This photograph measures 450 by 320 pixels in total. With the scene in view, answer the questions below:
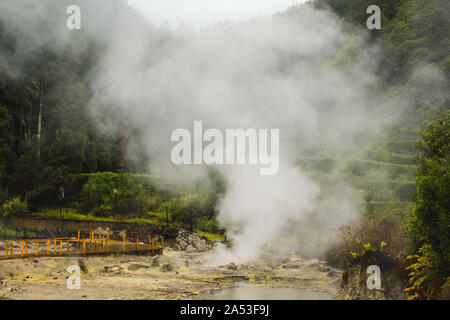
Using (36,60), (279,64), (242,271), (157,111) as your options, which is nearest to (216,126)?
(157,111)

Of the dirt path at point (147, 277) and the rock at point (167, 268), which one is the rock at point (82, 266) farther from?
the rock at point (167, 268)

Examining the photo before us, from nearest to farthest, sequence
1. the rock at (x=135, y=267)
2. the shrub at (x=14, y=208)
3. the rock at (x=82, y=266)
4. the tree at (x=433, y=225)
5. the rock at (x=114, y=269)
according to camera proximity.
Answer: the tree at (x=433, y=225)
the rock at (x=82, y=266)
the rock at (x=114, y=269)
the rock at (x=135, y=267)
the shrub at (x=14, y=208)

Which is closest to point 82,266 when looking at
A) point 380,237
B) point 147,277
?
point 147,277

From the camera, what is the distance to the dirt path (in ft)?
39.8

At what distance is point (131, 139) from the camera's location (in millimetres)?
40438

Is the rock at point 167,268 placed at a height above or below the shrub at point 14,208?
below

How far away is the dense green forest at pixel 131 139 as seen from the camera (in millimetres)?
23219

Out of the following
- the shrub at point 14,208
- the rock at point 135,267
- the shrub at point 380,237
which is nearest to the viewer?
the shrub at point 380,237

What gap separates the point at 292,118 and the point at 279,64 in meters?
5.79

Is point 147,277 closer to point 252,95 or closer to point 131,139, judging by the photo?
point 252,95

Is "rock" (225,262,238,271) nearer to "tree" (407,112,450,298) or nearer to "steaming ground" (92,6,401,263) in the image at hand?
"steaming ground" (92,6,401,263)

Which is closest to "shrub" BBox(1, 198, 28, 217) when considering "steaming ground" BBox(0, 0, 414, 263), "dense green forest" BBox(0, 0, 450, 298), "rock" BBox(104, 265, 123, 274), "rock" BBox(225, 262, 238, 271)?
"dense green forest" BBox(0, 0, 450, 298)

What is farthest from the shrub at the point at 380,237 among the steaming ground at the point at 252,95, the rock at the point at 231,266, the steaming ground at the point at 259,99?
the rock at the point at 231,266

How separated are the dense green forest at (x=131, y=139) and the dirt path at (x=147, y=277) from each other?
2.13 m
